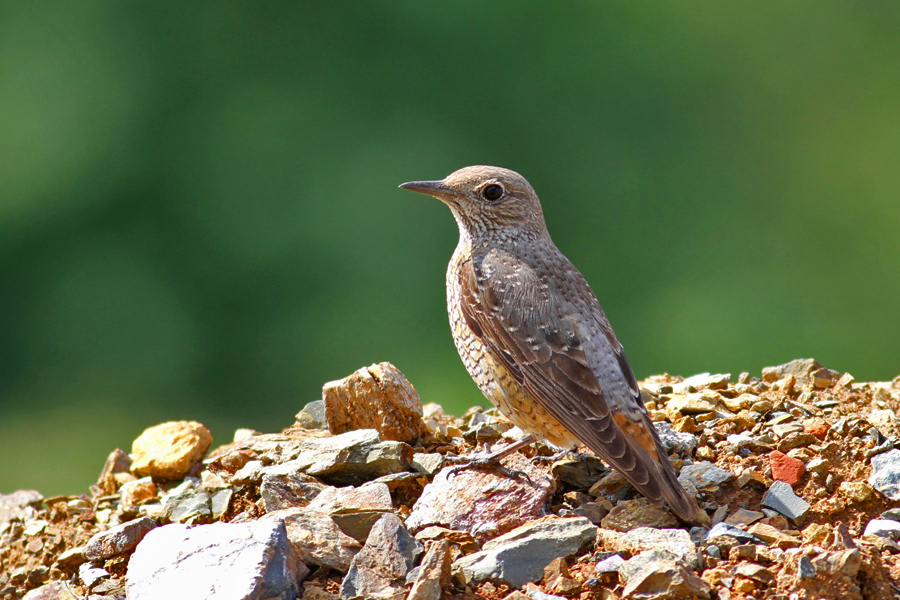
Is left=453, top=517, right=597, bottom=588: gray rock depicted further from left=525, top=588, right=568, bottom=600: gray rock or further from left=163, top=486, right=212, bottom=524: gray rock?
left=163, top=486, right=212, bottom=524: gray rock

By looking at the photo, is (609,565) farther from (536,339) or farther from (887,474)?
(887,474)

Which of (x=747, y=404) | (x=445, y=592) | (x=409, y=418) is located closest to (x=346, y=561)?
(x=445, y=592)

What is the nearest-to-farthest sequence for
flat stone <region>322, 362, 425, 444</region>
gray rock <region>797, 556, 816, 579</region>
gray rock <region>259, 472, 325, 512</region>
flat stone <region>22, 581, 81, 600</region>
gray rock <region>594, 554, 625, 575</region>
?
1. gray rock <region>797, 556, 816, 579</region>
2. gray rock <region>594, 554, 625, 575</region>
3. flat stone <region>22, 581, 81, 600</region>
4. gray rock <region>259, 472, 325, 512</region>
5. flat stone <region>322, 362, 425, 444</region>

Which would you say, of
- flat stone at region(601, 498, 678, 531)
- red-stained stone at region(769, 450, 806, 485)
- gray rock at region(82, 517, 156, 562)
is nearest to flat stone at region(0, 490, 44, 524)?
gray rock at region(82, 517, 156, 562)

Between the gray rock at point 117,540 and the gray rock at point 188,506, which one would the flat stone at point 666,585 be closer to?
the gray rock at point 188,506

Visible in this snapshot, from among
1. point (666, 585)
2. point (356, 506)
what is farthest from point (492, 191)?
point (666, 585)

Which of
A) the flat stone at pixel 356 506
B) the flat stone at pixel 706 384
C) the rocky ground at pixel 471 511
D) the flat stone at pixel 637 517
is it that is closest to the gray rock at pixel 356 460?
the rocky ground at pixel 471 511

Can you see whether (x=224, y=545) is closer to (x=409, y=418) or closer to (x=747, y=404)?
(x=409, y=418)
